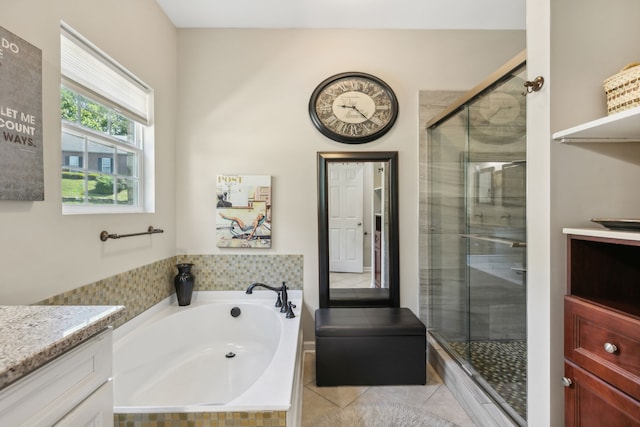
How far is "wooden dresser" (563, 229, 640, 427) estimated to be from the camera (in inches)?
36.2

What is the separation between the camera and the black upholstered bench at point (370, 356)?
7.00ft

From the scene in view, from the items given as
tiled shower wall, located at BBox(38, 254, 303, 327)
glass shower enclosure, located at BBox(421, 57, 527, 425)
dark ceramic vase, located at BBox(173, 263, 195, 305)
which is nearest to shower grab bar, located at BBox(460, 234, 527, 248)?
glass shower enclosure, located at BBox(421, 57, 527, 425)

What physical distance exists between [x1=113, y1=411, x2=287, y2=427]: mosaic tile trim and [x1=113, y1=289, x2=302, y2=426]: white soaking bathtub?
17 millimetres

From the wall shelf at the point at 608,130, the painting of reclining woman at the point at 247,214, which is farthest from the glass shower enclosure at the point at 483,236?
the painting of reclining woman at the point at 247,214

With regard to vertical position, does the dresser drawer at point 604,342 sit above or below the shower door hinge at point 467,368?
above

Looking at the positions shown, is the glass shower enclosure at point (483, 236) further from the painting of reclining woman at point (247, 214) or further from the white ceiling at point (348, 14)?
the painting of reclining woman at point (247, 214)

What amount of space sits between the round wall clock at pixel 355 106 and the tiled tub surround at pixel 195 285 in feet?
3.85

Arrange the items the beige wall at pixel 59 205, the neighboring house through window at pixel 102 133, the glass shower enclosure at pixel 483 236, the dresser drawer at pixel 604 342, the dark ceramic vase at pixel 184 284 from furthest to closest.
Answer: the dark ceramic vase at pixel 184 284
the glass shower enclosure at pixel 483 236
the neighboring house through window at pixel 102 133
the beige wall at pixel 59 205
the dresser drawer at pixel 604 342

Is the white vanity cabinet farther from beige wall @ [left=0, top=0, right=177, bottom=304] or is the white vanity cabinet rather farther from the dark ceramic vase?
the dark ceramic vase

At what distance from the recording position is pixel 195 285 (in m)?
2.65

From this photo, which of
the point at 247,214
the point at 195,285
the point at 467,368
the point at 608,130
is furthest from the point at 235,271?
the point at 608,130

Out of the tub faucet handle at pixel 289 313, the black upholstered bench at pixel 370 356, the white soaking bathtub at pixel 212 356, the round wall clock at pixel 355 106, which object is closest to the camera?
the white soaking bathtub at pixel 212 356

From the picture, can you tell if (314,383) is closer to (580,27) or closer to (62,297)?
(62,297)

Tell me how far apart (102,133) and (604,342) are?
251 cm
